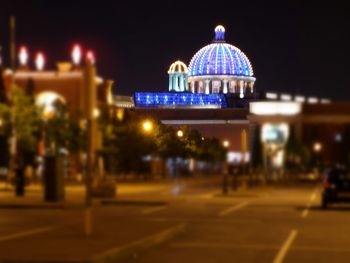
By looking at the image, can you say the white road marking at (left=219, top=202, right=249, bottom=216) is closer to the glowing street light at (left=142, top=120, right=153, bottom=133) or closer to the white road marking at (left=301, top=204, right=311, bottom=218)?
the white road marking at (left=301, top=204, right=311, bottom=218)

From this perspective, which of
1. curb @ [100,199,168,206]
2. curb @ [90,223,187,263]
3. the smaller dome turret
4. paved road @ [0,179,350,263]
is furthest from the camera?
curb @ [100,199,168,206]

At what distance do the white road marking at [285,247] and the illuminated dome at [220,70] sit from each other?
9.96 meters

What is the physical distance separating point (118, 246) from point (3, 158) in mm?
65359

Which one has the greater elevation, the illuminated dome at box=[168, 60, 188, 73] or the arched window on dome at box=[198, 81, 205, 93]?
the illuminated dome at box=[168, 60, 188, 73]

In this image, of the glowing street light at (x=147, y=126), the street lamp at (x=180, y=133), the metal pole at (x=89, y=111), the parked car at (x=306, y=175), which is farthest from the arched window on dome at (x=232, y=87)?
the parked car at (x=306, y=175)

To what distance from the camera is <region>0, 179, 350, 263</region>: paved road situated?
66.7 feet

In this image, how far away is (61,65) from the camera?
71188mm

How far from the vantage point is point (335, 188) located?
40.0 m

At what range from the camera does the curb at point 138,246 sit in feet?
60.3

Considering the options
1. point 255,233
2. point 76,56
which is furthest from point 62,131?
point 255,233

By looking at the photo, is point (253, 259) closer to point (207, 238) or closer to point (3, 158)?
point (207, 238)

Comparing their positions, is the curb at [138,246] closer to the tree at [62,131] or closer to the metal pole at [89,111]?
the metal pole at [89,111]

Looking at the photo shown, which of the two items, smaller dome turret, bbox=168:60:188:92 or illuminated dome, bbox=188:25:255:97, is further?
smaller dome turret, bbox=168:60:188:92

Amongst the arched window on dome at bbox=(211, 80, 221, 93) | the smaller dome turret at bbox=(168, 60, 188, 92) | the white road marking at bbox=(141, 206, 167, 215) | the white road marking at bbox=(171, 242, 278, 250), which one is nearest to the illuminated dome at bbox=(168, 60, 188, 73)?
the smaller dome turret at bbox=(168, 60, 188, 92)
